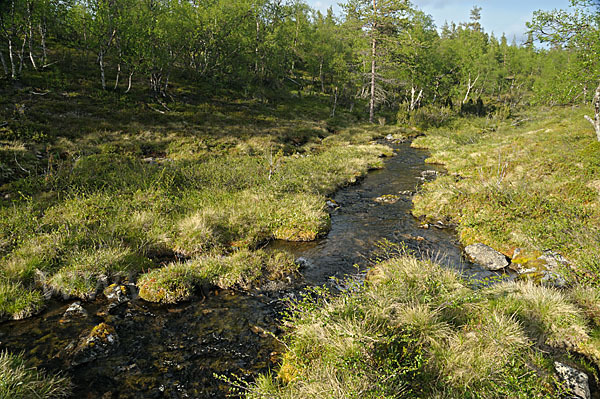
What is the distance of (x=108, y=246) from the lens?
27.6ft

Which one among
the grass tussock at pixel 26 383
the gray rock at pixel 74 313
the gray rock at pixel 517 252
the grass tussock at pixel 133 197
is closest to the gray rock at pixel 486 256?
the gray rock at pixel 517 252

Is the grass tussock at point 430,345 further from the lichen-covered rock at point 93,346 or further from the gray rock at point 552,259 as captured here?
the lichen-covered rock at point 93,346

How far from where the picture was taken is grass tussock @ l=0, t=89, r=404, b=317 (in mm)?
7609

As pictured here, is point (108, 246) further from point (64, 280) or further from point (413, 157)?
point (413, 157)

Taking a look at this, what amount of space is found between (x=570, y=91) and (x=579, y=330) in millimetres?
15730

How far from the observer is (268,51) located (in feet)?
152

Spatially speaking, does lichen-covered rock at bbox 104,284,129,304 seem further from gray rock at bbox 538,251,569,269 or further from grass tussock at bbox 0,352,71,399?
gray rock at bbox 538,251,569,269

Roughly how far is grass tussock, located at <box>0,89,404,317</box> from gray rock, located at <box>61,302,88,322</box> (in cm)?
53

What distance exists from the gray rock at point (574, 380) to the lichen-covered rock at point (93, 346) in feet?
24.5

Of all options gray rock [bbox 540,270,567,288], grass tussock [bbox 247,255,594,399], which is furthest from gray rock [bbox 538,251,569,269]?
grass tussock [bbox 247,255,594,399]

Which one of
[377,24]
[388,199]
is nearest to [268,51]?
[377,24]

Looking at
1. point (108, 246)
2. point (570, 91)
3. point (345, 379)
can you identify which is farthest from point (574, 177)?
point (108, 246)

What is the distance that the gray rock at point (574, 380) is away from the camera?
4199 millimetres

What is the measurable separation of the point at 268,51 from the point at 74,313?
4746 cm
